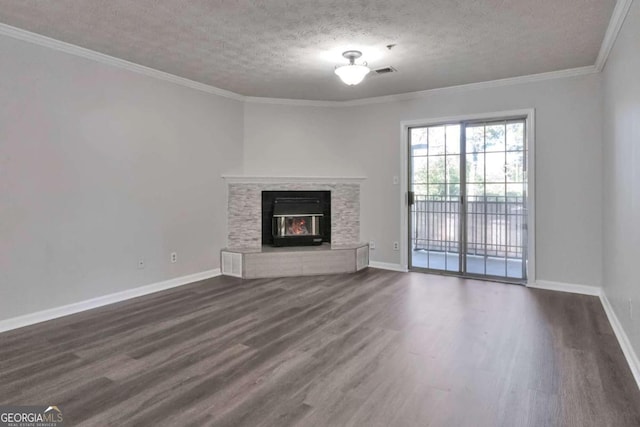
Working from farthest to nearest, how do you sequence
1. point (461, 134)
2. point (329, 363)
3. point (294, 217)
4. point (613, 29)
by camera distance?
point (294, 217), point (461, 134), point (613, 29), point (329, 363)

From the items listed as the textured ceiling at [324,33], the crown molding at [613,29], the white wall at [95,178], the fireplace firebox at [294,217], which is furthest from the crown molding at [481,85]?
the white wall at [95,178]

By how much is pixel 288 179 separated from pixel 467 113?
266cm

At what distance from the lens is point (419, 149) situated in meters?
5.49

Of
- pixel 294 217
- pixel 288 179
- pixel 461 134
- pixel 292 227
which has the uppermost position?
pixel 461 134

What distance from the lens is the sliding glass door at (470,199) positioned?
4809 millimetres

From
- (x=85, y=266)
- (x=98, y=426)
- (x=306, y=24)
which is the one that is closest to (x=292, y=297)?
(x=85, y=266)

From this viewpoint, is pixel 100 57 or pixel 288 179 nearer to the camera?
pixel 100 57

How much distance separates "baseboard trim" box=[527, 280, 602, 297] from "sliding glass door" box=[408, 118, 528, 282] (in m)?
0.21

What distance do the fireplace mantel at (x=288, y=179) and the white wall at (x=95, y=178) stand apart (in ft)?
0.91

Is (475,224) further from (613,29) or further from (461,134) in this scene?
(613,29)

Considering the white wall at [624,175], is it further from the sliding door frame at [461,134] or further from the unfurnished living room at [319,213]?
the sliding door frame at [461,134]

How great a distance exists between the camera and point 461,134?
5145mm

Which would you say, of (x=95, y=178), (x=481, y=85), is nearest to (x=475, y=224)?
(x=481, y=85)

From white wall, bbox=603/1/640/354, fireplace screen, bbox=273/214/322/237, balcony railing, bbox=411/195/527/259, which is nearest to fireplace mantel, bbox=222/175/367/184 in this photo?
fireplace screen, bbox=273/214/322/237
